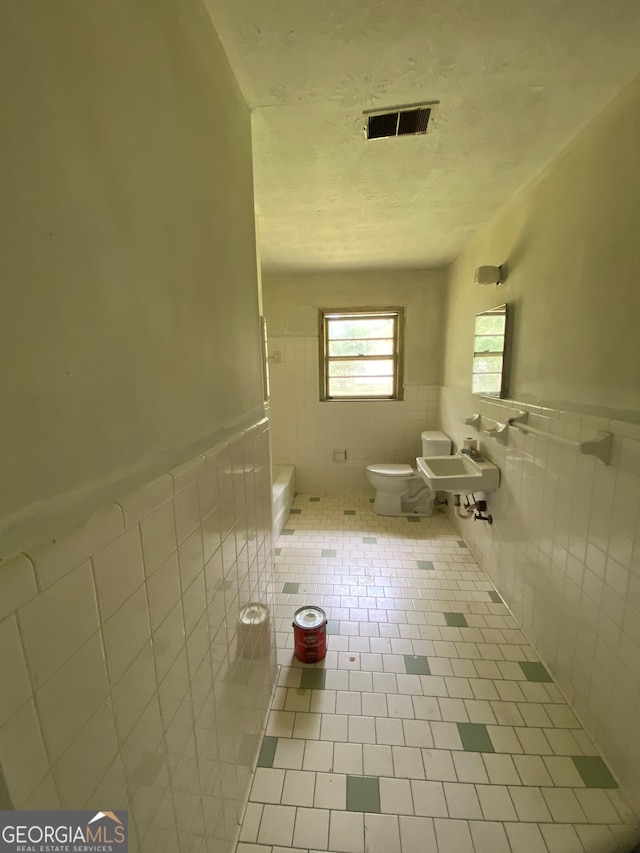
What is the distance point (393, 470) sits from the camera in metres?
3.09

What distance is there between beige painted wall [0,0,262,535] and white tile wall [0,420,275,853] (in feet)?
0.25

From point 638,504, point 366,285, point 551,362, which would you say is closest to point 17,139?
point 638,504

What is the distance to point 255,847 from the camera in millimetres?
978

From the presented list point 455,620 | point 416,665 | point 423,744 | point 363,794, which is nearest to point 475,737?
point 423,744

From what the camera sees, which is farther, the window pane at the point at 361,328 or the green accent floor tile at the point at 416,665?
the window pane at the point at 361,328

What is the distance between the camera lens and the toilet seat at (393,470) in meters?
3.00

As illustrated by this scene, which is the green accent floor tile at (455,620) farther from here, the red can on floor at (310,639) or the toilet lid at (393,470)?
the toilet lid at (393,470)

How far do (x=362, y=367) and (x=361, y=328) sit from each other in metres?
0.38

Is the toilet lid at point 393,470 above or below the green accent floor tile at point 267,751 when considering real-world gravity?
above

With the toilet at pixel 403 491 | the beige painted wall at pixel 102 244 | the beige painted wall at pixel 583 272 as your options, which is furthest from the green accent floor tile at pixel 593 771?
the toilet at pixel 403 491

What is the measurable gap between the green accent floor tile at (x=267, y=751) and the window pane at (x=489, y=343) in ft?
7.08

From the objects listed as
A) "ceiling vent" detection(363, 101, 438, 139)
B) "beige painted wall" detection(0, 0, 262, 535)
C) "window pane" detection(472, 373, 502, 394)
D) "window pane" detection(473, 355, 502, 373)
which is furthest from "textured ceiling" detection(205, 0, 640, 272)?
"window pane" detection(472, 373, 502, 394)

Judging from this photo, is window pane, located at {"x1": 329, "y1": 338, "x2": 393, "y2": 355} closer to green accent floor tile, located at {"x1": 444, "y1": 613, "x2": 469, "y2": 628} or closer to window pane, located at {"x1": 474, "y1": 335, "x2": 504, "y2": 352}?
window pane, located at {"x1": 474, "y1": 335, "x2": 504, "y2": 352}

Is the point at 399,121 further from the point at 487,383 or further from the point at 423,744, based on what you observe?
the point at 423,744
